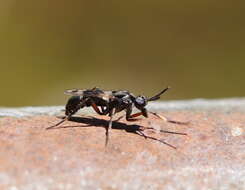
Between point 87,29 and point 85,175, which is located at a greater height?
point 87,29

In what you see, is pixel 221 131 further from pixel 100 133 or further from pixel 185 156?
pixel 100 133

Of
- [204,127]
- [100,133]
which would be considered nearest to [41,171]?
[100,133]

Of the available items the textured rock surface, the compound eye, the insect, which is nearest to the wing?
the insect

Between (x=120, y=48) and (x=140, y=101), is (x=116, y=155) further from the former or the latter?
(x=120, y=48)

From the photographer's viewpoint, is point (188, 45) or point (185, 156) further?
point (188, 45)

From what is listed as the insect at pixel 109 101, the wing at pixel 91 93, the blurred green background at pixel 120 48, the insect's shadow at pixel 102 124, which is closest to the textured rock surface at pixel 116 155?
the insect's shadow at pixel 102 124

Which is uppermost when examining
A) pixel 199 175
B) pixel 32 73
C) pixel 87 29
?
pixel 87 29

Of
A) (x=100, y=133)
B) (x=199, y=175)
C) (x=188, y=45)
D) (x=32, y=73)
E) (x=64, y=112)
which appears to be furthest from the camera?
(x=188, y=45)
